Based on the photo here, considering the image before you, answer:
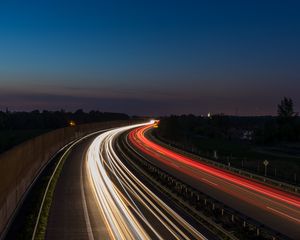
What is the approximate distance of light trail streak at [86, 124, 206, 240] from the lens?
23.0 meters

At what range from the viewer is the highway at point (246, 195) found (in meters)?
25.6

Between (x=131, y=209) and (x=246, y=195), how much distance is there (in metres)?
10.1

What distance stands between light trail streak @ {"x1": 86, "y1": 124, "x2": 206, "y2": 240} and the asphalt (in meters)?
0.59

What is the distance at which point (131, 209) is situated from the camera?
29047 mm

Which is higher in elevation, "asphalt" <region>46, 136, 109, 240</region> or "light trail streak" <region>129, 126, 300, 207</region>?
"asphalt" <region>46, 136, 109, 240</region>

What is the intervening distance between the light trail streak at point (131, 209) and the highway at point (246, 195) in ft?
15.2

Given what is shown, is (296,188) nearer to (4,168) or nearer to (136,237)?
(136,237)

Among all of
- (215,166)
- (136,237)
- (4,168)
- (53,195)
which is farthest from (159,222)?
(215,166)

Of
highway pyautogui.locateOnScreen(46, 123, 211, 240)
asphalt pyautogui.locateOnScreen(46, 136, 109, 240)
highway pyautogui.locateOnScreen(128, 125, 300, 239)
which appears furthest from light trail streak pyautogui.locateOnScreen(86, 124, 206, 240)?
highway pyautogui.locateOnScreen(128, 125, 300, 239)

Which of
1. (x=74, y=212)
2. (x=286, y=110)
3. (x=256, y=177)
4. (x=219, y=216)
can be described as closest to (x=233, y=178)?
(x=256, y=177)

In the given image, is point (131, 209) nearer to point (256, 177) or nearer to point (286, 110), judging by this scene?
point (256, 177)

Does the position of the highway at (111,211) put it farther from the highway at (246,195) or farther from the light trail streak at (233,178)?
the light trail streak at (233,178)

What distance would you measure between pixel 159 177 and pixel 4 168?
20.5 metres

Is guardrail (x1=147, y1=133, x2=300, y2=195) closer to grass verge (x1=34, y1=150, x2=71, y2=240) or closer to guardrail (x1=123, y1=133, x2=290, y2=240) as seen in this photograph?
guardrail (x1=123, y1=133, x2=290, y2=240)
